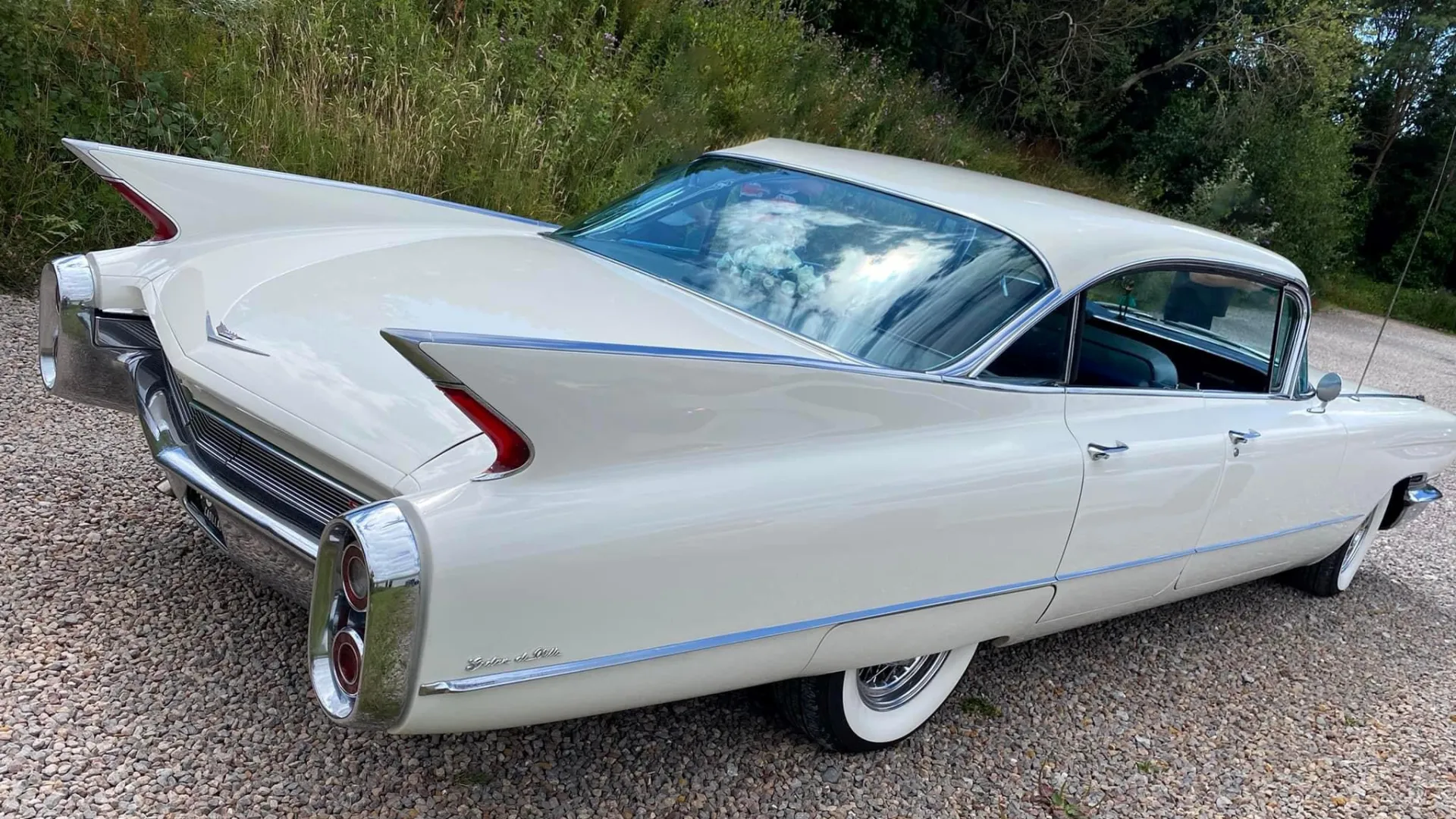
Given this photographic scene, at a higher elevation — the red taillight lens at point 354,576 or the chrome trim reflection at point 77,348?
the red taillight lens at point 354,576

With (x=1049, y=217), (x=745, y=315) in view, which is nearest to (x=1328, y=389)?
(x=1049, y=217)

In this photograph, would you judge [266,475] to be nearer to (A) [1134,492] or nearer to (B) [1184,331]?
(A) [1134,492]

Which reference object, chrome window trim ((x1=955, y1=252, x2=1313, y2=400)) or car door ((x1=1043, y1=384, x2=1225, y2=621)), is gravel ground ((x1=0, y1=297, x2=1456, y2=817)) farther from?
chrome window trim ((x1=955, y1=252, x2=1313, y2=400))

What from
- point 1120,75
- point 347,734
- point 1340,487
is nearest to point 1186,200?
point 1120,75

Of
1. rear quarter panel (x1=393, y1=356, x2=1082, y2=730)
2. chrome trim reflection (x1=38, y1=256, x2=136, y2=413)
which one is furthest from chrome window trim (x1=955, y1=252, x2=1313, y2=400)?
chrome trim reflection (x1=38, y1=256, x2=136, y2=413)

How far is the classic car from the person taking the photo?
179cm

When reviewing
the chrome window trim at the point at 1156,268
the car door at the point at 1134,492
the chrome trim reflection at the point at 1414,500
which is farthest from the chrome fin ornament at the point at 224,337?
the chrome trim reflection at the point at 1414,500

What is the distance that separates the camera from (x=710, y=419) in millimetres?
1985

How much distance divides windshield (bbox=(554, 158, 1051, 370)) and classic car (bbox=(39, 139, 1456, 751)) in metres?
0.01

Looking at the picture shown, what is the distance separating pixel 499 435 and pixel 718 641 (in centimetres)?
58

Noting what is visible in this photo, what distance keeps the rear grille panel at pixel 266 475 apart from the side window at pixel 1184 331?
195 cm

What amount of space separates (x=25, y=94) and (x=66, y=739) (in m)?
4.01

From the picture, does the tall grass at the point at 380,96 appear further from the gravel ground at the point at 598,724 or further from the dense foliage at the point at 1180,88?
the dense foliage at the point at 1180,88

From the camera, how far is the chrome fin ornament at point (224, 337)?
2.26 meters
